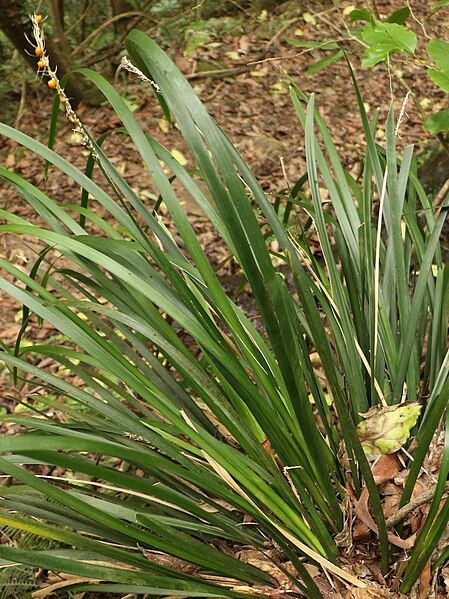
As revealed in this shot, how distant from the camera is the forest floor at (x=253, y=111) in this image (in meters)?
3.15

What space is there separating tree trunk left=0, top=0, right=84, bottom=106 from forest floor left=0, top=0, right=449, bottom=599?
139mm

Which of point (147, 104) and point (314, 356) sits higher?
point (147, 104)

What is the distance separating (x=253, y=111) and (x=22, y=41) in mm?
1228

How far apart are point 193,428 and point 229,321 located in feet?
0.62

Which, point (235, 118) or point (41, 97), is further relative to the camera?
point (41, 97)

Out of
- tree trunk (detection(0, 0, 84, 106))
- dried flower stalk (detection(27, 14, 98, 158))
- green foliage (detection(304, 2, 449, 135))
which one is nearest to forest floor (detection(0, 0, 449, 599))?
tree trunk (detection(0, 0, 84, 106))

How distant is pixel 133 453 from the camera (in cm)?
92

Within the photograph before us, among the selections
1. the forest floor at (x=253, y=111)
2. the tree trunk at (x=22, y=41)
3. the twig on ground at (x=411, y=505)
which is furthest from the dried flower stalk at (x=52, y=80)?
the tree trunk at (x=22, y=41)

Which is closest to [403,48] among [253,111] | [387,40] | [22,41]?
[387,40]

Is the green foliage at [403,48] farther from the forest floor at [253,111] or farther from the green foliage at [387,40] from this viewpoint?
the forest floor at [253,111]

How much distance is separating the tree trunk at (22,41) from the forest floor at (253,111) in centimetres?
14

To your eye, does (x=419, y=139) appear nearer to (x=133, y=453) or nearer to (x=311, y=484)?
(x=311, y=484)

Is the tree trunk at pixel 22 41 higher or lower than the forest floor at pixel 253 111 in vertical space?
higher

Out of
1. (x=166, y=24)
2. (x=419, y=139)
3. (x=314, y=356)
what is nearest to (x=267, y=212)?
(x=314, y=356)
